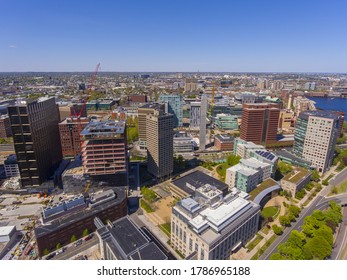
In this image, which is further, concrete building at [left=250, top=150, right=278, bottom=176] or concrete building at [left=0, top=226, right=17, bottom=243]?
concrete building at [left=250, top=150, right=278, bottom=176]

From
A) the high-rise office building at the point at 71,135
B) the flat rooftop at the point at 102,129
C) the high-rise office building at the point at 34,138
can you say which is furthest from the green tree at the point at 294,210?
the high-rise office building at the point at 71,135

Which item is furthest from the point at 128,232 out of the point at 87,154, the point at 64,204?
the point at 87,154

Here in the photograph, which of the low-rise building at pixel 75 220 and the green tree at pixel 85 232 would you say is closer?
the low-rise building at pixel 75 220

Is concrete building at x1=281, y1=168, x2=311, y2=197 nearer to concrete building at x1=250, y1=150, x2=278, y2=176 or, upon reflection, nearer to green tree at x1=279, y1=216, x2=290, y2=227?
concrete building at x1=250, y1=150, x2=278, y2=176

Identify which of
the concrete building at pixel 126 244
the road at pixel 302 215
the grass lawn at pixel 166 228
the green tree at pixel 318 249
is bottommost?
the grass lawn at pixel 166 228

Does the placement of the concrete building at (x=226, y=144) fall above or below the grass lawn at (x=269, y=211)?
above

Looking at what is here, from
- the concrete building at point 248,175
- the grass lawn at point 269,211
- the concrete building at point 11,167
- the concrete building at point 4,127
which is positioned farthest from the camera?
the concrete building at point 4,127

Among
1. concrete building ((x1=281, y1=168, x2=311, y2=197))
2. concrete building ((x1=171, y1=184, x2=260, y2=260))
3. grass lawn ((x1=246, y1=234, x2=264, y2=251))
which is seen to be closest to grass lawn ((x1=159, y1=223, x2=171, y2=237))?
concrete building ((x1=171, y1=184, x2=260, y2=260))

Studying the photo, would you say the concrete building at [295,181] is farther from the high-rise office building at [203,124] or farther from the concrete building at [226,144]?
the high-rise office building at [203,124]
